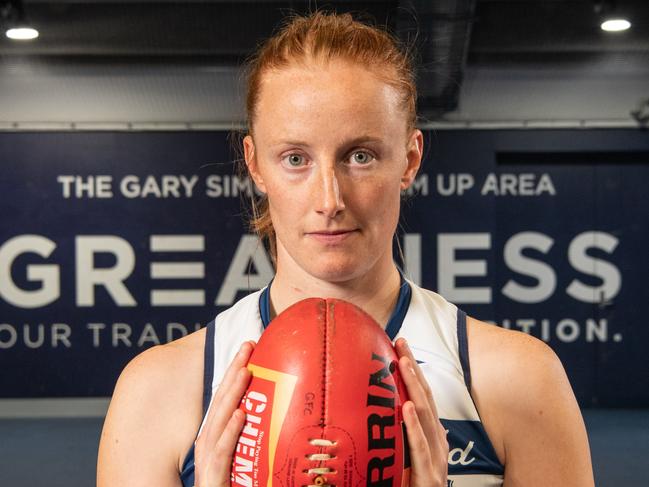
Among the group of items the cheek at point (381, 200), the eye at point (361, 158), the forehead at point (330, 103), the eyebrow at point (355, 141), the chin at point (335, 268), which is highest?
the forehead at point (330, 103)

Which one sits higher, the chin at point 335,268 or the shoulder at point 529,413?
the chin at point 335,268

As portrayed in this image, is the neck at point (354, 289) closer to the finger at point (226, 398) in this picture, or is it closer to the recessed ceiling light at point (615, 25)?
the finger at point (226, 398)

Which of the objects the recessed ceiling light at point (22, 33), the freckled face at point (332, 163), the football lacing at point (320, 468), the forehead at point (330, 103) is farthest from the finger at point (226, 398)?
the recessed ceiling light at point (22, 33)

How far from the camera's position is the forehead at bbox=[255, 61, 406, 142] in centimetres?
103

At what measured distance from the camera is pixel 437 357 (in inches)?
46.1

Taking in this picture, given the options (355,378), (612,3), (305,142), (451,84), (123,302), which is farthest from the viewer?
(123,302)

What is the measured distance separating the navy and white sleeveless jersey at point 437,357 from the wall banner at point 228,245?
Answer: 4616 millimetres

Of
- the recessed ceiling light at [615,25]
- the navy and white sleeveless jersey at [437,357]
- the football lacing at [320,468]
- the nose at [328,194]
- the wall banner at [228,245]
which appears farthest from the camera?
the wall banner at [228,245]

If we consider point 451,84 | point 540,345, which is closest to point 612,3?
point 451,84

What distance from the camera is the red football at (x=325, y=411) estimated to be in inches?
33.3

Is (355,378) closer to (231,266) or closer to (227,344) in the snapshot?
(227,344)

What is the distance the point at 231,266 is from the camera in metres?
5.96

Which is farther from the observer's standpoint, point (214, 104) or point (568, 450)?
point (214, 104)

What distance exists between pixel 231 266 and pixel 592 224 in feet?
9.01
